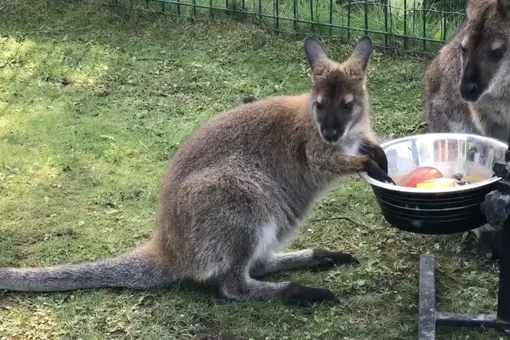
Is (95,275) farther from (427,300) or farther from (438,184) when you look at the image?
(438,184)

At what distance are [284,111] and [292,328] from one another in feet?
3.75

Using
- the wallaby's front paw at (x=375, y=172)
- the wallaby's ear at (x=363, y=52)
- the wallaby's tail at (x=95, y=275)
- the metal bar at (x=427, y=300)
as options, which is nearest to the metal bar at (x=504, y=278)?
the metal bar at (x=427, y=300)

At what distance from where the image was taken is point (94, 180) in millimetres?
5164

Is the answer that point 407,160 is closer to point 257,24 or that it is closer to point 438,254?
point 438,254

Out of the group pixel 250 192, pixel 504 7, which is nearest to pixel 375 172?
pixel 250 192

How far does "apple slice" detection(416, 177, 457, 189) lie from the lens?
368 cm

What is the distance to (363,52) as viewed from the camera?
415 centimetres

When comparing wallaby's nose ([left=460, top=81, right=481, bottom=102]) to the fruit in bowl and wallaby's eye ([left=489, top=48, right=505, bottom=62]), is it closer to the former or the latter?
wallaby's eye ([left=489, top=48, right=505, bottom=62])

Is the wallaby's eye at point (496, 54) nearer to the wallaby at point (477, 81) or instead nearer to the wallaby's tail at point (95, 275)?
the wallaby at point (477, 81)

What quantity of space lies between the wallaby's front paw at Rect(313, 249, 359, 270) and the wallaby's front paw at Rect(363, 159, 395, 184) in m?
0.58

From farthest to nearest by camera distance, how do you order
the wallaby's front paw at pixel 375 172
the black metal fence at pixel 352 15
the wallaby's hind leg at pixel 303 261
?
1. the black metal fence at pixel 352 15
2. the wallaby's hind leg at pixel 303 261
3. the wallaby's front paw at pixel 375 172

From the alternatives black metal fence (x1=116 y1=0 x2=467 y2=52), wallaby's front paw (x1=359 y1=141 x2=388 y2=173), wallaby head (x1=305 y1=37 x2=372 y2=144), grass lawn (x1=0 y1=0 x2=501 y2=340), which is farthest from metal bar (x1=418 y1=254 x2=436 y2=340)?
black metal fence (x1=116 y1=0 x2=467 y2=52)

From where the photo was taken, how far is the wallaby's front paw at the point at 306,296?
392cm

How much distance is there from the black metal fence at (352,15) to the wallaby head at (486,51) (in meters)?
2.53
